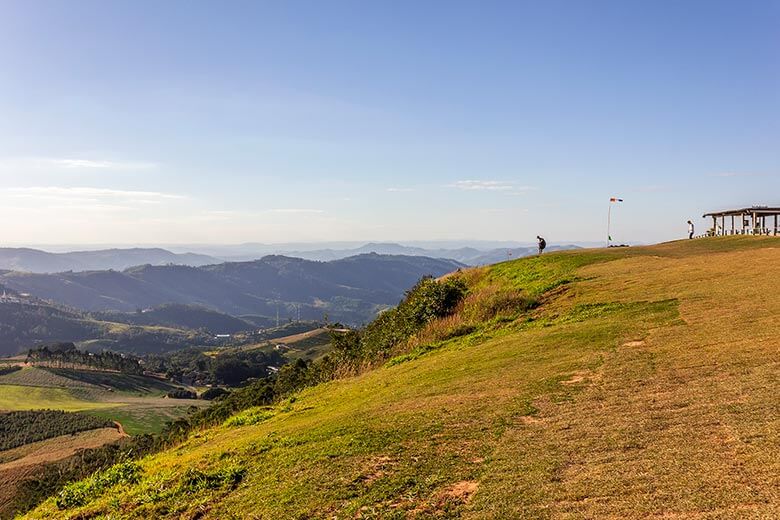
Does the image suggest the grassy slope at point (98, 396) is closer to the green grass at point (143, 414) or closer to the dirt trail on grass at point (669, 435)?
the green grass at point (143, 414)

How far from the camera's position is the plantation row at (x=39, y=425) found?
106m

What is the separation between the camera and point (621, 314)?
17797mm

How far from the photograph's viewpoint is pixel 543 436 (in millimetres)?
9164

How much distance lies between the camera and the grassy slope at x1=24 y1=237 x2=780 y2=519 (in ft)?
23.0

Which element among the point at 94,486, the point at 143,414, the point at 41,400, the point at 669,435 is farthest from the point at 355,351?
the point at 41,400

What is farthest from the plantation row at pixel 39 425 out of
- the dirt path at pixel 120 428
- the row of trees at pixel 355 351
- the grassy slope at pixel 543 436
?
the grassy slope at pixel 543 436

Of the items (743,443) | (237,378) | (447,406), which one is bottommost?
(237,378)

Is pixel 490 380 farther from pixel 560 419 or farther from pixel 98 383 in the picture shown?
pixel 98 383

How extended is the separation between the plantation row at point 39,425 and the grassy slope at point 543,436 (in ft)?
373

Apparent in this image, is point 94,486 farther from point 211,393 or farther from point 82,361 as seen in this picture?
point 82,361

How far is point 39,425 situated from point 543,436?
138 metres

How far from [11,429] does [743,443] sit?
459ft

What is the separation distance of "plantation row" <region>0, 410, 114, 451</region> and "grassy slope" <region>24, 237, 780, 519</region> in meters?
114

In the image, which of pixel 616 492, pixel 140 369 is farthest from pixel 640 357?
pixel 140 369
